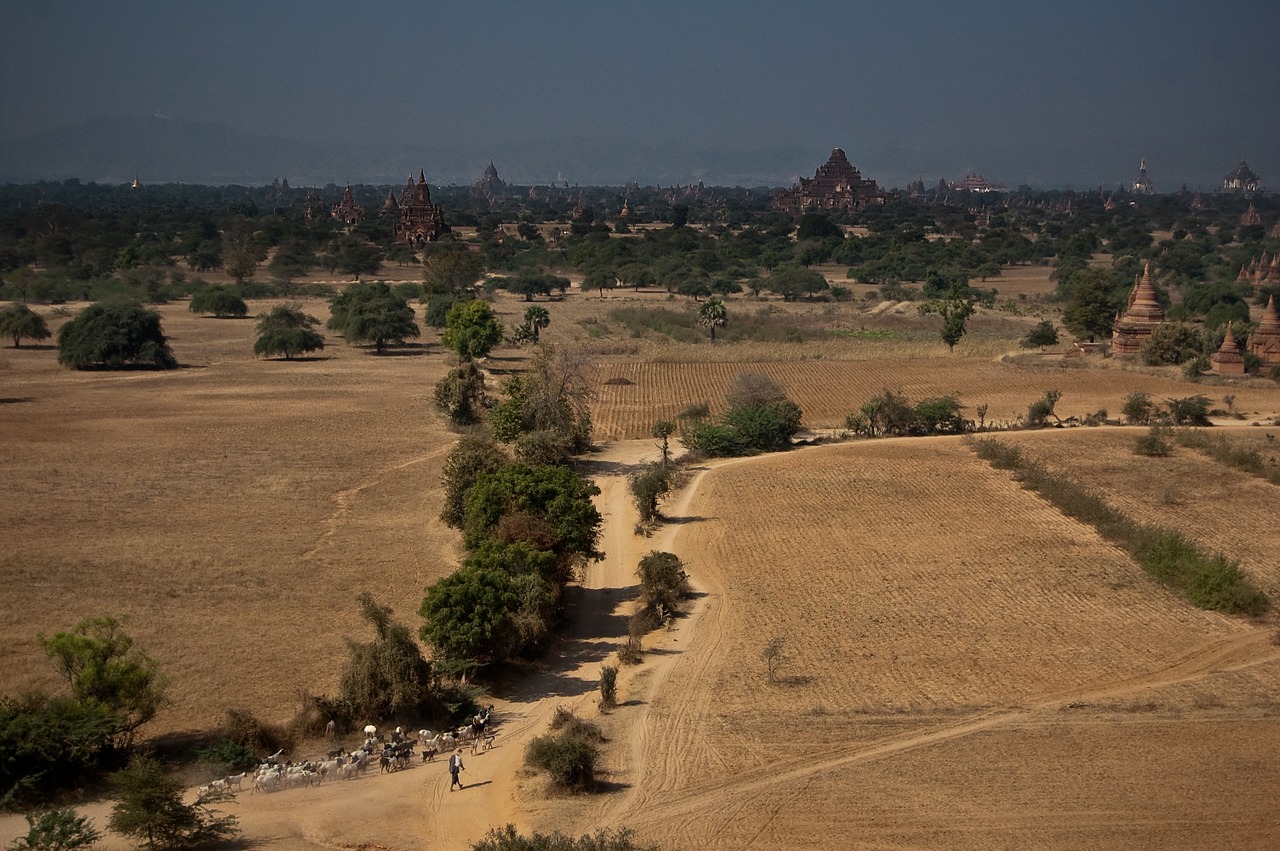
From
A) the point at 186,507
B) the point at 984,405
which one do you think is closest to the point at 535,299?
the point at 984,405

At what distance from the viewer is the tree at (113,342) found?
49969 millimetres

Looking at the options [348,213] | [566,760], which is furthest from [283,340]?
[348,213]

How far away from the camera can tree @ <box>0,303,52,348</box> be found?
5588cm

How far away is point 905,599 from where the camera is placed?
77.0 ft

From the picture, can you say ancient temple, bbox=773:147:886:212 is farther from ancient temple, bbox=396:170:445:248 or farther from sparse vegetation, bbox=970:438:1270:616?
sparse vegetation, bbox=970:438:1270:616

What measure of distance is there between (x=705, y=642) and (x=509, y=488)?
5507 millimetres

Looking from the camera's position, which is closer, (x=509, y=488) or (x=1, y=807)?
(x=1, y=807)

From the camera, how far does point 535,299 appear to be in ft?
262

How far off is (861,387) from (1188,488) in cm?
1684

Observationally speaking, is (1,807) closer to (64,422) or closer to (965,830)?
(965,830)

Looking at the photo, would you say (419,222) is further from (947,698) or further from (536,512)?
(947,698)

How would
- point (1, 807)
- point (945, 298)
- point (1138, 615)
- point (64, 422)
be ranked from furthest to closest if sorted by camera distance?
point (945, 298) < point (64, 422) < point (1138, 615) < point (1, 807)

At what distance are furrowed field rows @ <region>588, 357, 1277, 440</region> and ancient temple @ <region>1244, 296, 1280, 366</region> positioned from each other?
349 cm

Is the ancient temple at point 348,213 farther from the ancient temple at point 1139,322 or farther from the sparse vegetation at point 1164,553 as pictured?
the sparse vegetation at point 1164,553
